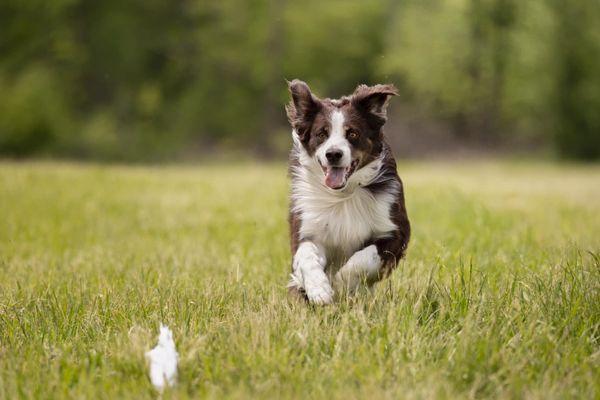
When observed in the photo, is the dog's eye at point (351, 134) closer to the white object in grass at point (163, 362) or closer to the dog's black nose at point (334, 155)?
the dog's black nose at point (334, 155)

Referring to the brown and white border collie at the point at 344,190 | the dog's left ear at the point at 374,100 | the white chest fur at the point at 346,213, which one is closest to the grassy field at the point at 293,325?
the brown and white border collie at the point at 344,190

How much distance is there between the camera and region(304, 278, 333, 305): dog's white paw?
3.99 m

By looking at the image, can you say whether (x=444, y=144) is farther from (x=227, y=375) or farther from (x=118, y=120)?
(x=227, y=375)

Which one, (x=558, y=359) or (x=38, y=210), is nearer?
(x=558, y=359)

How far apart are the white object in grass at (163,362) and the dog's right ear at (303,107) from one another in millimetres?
1999

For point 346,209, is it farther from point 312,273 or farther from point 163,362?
point 163,362

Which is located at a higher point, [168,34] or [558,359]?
[168,34]

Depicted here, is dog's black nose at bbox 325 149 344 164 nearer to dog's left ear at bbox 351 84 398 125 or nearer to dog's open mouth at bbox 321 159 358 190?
dog's open mouth at bbox 321 159 358 190

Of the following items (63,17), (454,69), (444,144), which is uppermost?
(63,17)

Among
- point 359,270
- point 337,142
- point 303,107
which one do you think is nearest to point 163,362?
point 359,270

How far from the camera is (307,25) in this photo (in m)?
32.3

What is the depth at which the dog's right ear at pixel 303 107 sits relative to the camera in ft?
15.4

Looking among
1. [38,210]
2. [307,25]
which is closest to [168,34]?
[307,25]

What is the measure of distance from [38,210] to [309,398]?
834cm
